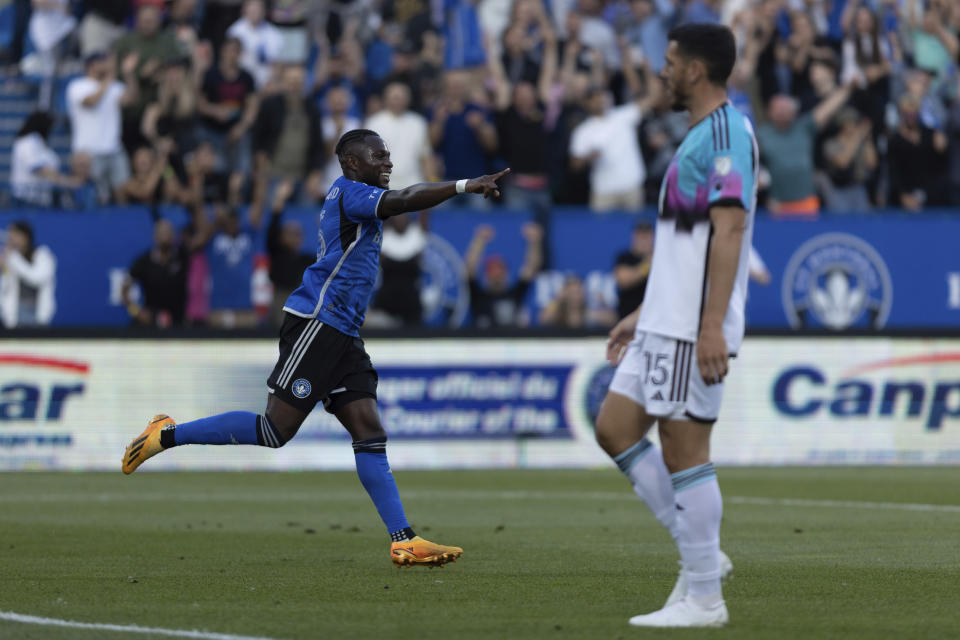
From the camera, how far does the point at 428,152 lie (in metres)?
19.3

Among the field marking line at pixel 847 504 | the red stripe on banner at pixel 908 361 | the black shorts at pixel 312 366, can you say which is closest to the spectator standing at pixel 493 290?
the red stripe on banner at pixel 908 361

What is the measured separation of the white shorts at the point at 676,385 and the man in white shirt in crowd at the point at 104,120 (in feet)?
46.4

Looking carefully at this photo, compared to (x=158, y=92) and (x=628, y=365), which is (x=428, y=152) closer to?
(x=158, y=92)

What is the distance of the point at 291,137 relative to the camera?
64.5 ft

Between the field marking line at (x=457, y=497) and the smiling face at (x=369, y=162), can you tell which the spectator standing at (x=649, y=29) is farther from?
the smiling face at (x=369, y=162)

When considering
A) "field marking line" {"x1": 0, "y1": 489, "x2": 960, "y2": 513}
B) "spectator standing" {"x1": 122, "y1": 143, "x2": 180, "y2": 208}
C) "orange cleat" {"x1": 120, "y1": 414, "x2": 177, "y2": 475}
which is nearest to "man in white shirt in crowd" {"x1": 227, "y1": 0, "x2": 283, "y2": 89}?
"spectator standing" {"x1": 122, "y1": 143, "x2": 180, "y2": 208}

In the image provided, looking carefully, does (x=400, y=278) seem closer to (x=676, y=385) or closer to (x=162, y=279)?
(x=162, y=279)

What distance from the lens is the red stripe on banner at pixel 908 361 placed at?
18.7m

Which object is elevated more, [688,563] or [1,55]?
[1,55]

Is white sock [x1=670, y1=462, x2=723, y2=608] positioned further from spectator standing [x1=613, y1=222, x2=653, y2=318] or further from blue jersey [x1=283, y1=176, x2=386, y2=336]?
spectator standing [x1=613, y1=222, x2=653, y2=318]

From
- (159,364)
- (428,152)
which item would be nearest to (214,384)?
(159,364)

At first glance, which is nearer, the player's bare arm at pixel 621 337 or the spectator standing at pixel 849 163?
the player's bare arm at pixel 621 337

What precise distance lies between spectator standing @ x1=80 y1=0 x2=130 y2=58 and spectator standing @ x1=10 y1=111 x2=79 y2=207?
1746 mm

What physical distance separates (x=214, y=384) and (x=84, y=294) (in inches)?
91.2
